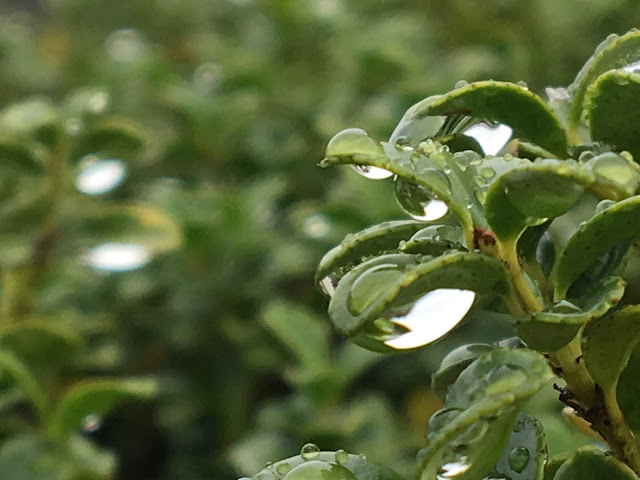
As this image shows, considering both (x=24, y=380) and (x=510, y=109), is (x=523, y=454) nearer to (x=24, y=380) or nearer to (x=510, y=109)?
(x=510, y=109)

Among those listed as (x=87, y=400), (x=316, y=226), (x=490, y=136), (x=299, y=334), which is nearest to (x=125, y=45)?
(x=316, y=226)

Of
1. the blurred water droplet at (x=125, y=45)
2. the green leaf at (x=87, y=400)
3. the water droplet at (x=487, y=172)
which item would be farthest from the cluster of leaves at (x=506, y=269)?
the blurred water droplet at (x=125, y=45)

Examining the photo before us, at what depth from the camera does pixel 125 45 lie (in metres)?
2.28

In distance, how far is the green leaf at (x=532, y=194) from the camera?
440 millimetres

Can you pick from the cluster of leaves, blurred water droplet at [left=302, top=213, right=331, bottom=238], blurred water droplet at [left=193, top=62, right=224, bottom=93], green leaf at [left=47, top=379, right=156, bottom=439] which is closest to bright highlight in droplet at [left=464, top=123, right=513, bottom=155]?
the cluster of leaves

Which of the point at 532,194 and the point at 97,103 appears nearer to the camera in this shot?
the point at 532,194

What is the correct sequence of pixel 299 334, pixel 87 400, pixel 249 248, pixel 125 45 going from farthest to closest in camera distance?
1. pixel 125 45
2. pixel 249 248
3. pixel 299 334
4. pixel 87 400

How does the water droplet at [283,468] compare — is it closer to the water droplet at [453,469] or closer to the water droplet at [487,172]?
the water droplet at [453,469]

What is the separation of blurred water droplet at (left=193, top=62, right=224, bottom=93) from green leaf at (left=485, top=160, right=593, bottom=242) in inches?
56.6

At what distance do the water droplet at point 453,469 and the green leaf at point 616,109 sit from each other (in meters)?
0.25

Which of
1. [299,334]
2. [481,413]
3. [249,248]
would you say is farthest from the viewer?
[249,248]

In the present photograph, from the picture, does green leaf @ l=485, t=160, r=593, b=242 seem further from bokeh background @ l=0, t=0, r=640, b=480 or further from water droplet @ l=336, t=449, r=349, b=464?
bokeh background @ l=0, t=0, r=640, b=480

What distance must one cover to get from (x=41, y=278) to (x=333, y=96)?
79cm

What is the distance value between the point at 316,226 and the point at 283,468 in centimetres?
92
